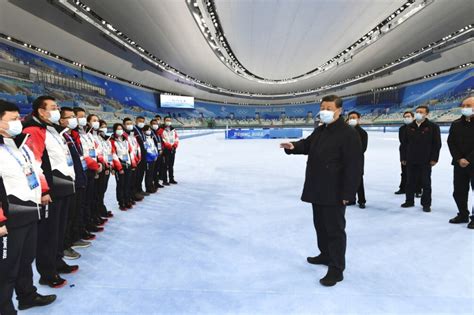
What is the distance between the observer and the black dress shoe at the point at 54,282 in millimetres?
2504

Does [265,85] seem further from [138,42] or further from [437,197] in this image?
[437,197]

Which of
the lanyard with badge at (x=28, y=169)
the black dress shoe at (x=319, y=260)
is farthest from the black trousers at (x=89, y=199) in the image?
the black dress shoe at (x=319, y=260)

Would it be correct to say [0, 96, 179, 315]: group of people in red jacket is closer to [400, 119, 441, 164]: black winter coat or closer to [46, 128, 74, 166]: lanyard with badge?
[46, 128, 74, 166]: lanyard with badge

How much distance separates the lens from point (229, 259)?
3.02 meters

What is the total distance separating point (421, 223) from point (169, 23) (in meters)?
16.5

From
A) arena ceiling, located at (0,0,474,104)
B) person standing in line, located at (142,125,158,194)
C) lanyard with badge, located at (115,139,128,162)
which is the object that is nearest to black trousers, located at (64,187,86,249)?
lanyard with badge, located at (115,139,128,162)

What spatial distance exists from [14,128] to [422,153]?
5240 mm

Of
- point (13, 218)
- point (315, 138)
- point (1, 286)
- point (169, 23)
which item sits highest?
point (169, 23)

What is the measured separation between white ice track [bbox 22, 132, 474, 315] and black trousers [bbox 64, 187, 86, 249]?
0.27 metres

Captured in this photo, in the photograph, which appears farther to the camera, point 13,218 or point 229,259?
point 229,259

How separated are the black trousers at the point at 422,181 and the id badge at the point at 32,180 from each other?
5076mm

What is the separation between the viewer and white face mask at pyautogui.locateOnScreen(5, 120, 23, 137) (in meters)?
1.89

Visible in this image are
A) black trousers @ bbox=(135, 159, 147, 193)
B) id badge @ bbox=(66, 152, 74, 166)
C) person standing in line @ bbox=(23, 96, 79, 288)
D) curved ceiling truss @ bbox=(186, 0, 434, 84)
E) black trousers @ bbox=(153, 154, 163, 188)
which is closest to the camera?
person standing in line @ bbox=(23, 96, 79, 288)

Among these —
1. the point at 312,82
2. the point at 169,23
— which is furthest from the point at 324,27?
the point at 312,82
